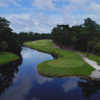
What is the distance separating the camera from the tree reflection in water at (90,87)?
52.0 feet

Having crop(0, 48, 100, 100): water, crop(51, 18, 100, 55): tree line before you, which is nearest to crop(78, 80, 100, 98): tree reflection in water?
crop(0, 48, 100, 100): water

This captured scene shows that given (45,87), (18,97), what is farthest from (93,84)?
(18,97)

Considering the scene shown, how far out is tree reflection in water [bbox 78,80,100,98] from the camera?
15839 mm

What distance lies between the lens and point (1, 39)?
42156mm

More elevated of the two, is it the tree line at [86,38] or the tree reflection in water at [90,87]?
the tree line at [86,38]

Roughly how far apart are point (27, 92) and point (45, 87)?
10.4ft

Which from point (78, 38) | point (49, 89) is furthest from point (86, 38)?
point (49, 89)

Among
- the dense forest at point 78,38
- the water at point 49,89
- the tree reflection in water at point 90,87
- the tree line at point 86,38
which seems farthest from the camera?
the dense forest at point 78,38

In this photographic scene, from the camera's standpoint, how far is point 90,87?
56.9 ft

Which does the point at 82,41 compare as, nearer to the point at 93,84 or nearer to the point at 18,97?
the point at 93,84

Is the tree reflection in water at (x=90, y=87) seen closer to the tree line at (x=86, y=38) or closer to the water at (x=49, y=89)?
the water at (x=49, y=89)

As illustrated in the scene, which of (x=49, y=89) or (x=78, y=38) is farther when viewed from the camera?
(x=78, y=38)

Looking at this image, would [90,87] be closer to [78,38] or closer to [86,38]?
[86,38]

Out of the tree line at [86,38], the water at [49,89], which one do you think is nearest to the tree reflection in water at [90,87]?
the water at [49,89]
